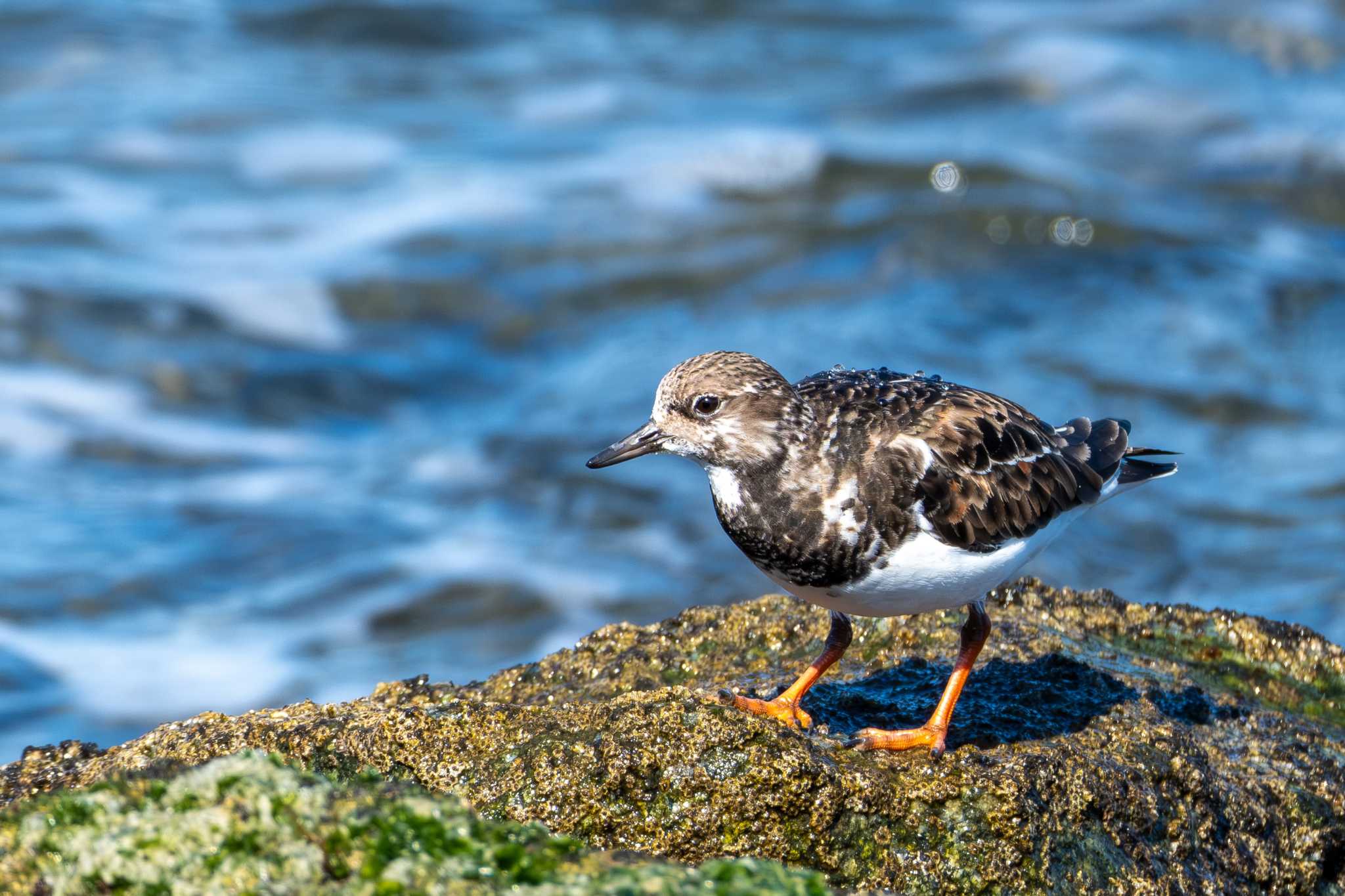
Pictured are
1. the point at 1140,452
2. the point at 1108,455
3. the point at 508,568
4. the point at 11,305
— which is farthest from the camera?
the point at 11,305

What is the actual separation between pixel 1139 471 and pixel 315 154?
11.7 metres

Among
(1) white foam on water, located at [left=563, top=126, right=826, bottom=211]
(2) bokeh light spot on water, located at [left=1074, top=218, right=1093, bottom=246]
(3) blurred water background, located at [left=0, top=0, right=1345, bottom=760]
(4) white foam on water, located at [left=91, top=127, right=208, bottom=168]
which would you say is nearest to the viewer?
(3) blurred water background, located at [left=0, top=0, right=1345, bottom=760]

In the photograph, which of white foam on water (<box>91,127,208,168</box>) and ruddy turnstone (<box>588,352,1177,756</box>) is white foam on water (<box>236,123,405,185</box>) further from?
ruddy turnstone (<box>588,352,1177,756</box>)

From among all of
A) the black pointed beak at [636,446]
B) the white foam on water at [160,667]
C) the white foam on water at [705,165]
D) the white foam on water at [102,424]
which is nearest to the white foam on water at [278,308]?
the white foam on water at [102,424]

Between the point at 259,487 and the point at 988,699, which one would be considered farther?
the point at 259,487

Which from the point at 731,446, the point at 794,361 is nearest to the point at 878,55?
the point at 794,361

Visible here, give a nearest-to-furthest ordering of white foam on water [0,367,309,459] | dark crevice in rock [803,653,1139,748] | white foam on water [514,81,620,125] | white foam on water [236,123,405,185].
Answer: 1. dark crevice in rock [803,653,1139,748]
2. white foam on water [0,367,309,459]
3. white foam on water [236,123,405,185]
4. white foam on water [514,81,620,125]

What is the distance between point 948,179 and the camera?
13805 mm

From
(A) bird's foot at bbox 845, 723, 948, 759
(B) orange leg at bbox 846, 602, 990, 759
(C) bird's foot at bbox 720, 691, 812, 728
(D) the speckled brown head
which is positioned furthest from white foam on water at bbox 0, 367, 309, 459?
(A) bird's foot at bbox 845, 723, 948, 759

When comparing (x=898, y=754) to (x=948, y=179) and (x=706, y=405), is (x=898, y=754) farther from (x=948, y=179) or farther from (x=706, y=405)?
(x=948, y=179)

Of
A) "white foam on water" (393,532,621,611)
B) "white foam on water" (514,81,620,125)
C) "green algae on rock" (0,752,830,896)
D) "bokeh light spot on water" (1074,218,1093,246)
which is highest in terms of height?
"white foam on water" (514,81,620,125)

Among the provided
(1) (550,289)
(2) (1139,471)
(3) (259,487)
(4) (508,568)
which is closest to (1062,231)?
(1) (550,289)

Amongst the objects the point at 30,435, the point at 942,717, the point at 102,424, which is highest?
the point at 102,424

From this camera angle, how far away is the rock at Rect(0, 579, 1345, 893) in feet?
11.0
